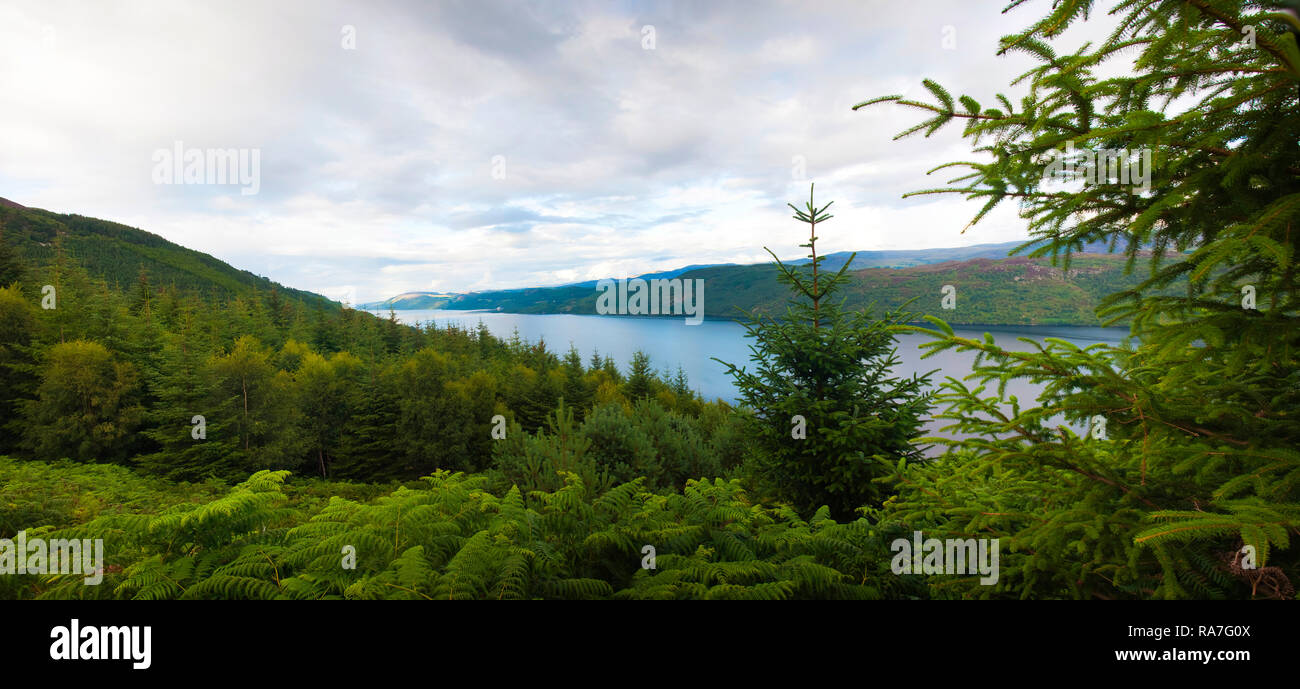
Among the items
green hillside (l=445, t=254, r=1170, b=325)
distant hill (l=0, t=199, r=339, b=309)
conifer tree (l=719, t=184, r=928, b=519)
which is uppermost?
distant hill (l=0, t=199, r=339, b=309)

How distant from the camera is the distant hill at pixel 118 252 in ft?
419

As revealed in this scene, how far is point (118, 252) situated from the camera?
14150 cm

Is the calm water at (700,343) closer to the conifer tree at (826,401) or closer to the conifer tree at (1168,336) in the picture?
the conifer tree at (826,401)

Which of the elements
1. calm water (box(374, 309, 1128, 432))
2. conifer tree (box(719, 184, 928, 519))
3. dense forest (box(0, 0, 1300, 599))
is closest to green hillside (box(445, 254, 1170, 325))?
calm water (box(374, 309, 1128, 432))

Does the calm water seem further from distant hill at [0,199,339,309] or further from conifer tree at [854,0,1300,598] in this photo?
distant hill at [0,199,339,309]

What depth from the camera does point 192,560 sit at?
3061 mm

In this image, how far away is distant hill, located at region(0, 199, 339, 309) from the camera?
128 metres

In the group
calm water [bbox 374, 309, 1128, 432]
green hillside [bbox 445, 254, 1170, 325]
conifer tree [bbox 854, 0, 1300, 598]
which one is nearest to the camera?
conifer tree [bbox 854, 0, 1300, 598]

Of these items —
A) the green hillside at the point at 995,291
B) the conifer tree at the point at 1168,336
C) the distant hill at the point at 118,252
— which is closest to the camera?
the conifer tree at the point at 1168,336

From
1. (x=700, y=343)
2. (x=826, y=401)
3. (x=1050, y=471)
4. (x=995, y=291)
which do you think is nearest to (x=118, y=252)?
(x=700, y=343)

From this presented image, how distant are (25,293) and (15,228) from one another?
194m

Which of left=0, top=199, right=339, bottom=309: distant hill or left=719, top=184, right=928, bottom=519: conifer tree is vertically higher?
left=0, top=199, right=339, bottom=309: distant hill

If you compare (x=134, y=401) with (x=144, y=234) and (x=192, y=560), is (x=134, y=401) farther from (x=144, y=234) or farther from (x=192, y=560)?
(x=144, y=234)

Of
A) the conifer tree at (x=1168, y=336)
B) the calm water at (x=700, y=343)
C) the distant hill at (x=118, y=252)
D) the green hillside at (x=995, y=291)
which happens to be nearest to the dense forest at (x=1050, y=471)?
the conifer tree at (x=1168, y=336)
